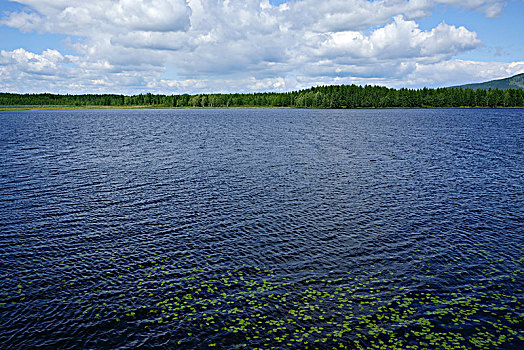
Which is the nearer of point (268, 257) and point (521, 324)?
point (521, 324)

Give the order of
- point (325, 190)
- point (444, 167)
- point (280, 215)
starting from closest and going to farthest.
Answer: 1. point (280, 215)
2. point (325, 190)
3. point (444, 167)

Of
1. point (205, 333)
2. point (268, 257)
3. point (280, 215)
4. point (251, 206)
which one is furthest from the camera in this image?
point (251, 206)

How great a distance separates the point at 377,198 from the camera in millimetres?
43219

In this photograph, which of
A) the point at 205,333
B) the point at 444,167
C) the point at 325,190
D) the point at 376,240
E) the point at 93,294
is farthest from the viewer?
the point at 444,167

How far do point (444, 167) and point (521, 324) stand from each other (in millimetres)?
Result: 46854

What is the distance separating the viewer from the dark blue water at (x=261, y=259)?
1947 cm

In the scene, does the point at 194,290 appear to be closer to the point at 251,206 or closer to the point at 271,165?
the point at 251,206

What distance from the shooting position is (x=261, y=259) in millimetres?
27562

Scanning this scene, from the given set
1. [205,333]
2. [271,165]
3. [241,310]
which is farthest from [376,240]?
[271,165]

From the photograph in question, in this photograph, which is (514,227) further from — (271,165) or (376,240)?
(271,165)

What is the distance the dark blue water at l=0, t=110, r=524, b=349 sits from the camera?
63.9 feet

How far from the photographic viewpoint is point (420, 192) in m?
46.0

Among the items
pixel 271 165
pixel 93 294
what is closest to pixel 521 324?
pixel 93 294

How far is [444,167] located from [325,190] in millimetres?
27791
